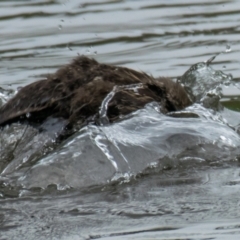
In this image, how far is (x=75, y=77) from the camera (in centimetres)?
638

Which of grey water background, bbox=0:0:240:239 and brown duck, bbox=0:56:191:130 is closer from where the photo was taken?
grey water background, bbox=0:0:240:239

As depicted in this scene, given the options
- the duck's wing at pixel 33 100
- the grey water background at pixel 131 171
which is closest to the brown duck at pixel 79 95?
the duck's wing at pixel 33 100

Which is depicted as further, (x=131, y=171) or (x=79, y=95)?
(x=79, y=95)

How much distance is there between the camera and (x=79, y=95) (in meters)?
6.28

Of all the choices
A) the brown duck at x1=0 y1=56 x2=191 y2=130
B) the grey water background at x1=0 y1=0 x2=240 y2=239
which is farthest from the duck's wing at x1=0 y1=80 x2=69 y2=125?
the grey water background at x1=0 y1=0 x2=240 y2=239

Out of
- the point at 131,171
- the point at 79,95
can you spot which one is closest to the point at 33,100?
the point at 79,95

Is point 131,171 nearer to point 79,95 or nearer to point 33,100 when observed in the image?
point 79,95

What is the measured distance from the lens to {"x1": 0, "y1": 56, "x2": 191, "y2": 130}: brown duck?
20.6 ft

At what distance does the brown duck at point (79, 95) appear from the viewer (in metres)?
6.28

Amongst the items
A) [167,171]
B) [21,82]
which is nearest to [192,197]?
[167,171]

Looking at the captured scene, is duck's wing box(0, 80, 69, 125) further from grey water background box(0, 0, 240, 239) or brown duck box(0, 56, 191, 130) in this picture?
grey water background box(0, 0, 240, 239)

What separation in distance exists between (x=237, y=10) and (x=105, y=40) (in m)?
1.80

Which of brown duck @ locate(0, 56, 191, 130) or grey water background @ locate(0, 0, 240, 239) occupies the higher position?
brown duck @ locate(0, 56, 191, 130)

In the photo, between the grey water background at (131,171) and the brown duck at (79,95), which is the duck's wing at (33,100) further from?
the grey water background at (131,171)
